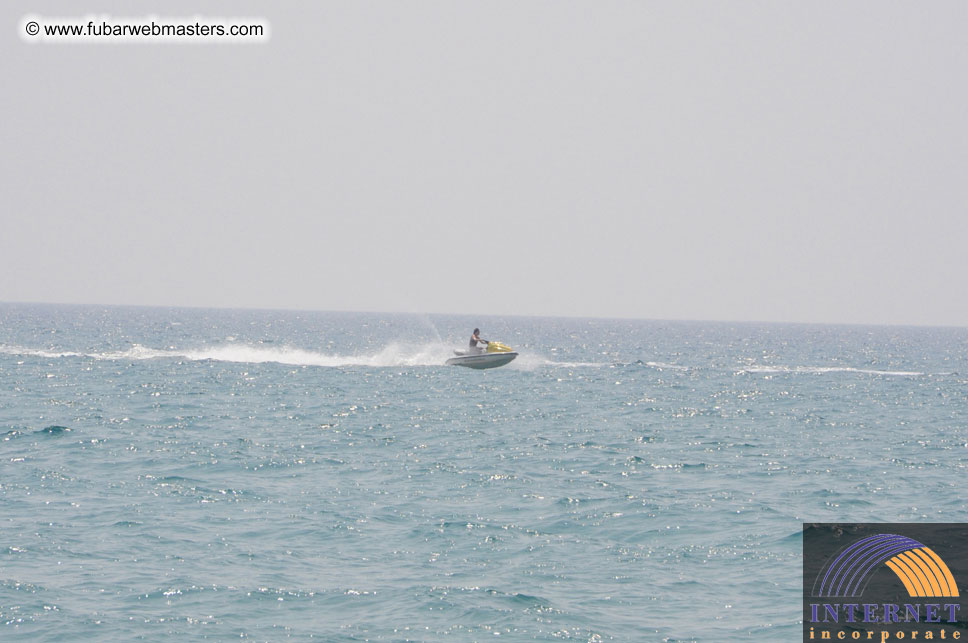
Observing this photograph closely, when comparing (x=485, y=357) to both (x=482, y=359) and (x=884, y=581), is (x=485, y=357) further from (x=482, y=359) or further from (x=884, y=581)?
(x=884, y=581)

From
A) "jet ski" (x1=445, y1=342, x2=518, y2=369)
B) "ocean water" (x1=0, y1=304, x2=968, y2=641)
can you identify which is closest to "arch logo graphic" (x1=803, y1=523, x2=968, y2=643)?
"ocean water" (x1=0, y1=304, x2=968, y2=641)

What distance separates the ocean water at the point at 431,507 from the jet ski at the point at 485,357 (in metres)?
5.20

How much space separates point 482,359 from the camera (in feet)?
166

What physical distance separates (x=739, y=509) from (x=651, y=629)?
7898 mm

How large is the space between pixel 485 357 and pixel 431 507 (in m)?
30.1

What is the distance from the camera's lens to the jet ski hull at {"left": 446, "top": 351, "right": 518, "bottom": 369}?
165 feet

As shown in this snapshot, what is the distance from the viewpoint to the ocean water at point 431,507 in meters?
13.9

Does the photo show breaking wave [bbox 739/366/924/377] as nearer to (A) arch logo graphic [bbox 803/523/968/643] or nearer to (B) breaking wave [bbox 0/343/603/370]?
(B) breaking wave [bbox 0/343/603/370]

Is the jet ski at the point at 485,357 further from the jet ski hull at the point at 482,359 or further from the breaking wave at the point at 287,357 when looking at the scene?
the breaking wave at the point at 287,357

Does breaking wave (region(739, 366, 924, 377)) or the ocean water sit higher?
breaking wave (region(739, 366, 924, 377))

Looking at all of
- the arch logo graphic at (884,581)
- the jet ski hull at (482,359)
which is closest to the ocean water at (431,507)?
the arch logo graphic at (884,581)

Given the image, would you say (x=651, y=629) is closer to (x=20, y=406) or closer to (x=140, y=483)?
(x=140, y=483)

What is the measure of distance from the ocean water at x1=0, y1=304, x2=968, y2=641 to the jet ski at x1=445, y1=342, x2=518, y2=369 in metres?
5.20

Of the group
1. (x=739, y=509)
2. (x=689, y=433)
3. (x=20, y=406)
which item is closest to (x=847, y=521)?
(x=739, y=509)
